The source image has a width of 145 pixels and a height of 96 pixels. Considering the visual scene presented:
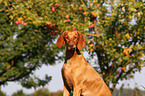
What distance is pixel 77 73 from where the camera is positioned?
543 cm

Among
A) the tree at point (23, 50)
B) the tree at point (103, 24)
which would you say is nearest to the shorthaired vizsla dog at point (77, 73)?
the tree at point (103, 24)

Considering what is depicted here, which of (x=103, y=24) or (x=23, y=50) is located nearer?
(x=103, y=24)

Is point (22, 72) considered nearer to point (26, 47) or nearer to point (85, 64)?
point (26, 47)

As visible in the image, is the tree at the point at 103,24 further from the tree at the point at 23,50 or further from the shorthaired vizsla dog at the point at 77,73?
the shorthaired vizsla dog at the point at 77,73

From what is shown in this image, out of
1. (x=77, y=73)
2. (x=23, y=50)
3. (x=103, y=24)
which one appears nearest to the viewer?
(x=77, y=73)

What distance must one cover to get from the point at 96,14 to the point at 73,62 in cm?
698

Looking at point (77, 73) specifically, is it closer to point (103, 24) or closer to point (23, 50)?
point (103, 24)

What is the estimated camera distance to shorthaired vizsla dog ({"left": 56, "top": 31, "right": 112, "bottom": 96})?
5406 millimetres

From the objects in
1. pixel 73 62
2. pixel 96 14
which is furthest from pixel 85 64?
pixel 96 14

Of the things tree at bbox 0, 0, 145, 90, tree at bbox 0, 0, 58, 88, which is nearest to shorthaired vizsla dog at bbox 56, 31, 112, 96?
tree at bbox 0, 0, 145, 90

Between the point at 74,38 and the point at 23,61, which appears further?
the point at 23,61

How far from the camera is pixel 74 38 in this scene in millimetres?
5504

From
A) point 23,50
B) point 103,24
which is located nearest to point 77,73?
point 103,24

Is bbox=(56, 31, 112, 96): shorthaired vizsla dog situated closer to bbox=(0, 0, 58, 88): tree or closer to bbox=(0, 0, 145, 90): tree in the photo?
bbox=(0, 0, 145, 90): tree
